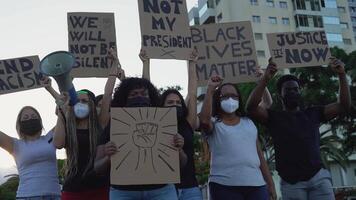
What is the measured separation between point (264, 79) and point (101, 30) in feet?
7.54

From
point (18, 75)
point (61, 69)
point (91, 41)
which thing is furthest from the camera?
point (91, 41)

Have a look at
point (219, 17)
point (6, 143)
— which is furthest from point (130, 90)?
point (219, 17)

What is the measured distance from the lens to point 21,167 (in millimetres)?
4922

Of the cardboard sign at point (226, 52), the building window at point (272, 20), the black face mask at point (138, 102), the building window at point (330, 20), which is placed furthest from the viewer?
the building window at point (330, 20)

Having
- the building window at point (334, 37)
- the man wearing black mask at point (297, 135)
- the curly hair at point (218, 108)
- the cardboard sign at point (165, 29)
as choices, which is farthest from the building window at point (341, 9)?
the curly hair at point (218, 108)

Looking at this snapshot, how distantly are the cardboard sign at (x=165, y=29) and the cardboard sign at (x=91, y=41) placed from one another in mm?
620

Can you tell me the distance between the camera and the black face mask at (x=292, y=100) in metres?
5.15

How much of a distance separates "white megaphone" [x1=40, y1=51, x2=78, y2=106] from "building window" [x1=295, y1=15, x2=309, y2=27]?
45.8 meters

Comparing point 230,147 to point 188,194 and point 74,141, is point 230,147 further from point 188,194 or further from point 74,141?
point 74,141

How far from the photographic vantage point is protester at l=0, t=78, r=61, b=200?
4.77 metres

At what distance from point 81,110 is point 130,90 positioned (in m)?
0.91

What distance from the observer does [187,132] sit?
14.8 ft

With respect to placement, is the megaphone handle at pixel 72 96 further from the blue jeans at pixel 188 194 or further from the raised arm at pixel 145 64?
the blue jeans at pixel 188 194

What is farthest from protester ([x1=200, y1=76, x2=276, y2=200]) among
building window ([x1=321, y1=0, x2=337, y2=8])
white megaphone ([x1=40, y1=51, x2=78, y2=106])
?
building window ([x1=321, y1=0, x2=337, y2=8])
